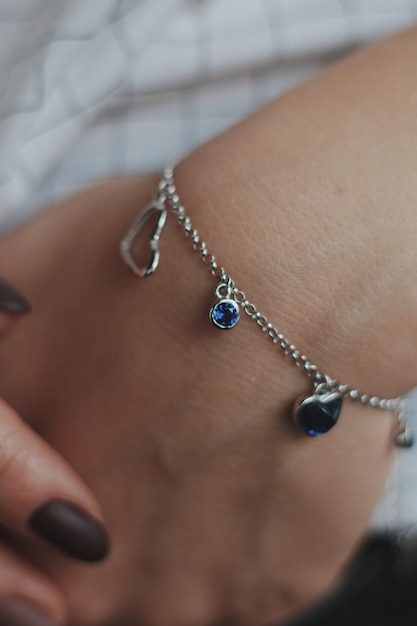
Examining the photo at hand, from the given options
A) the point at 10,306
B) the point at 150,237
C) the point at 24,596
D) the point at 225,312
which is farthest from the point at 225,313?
the point at 24,596

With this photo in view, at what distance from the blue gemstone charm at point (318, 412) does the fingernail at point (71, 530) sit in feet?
0.87

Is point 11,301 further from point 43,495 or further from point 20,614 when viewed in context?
point 20,614

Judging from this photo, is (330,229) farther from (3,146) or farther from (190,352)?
(3,146)

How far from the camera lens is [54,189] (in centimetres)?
93

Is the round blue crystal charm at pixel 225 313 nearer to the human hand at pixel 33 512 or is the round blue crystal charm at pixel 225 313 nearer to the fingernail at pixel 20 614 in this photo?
the human hand at pixel 33 512

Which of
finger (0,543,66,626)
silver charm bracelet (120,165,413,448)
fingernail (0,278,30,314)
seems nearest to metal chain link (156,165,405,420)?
silver charm bracelet (120,165,413,448)

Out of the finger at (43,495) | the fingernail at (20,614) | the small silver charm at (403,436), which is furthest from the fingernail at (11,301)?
the small silver charm at (403,436)

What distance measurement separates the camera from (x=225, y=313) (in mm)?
587

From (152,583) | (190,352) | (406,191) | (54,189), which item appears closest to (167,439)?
(190,352)

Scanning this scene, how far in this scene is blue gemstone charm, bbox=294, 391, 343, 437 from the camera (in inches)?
23.8

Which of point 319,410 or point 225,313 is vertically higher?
point 225,313

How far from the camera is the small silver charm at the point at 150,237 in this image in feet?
2.03

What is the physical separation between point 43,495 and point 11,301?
0.22 m

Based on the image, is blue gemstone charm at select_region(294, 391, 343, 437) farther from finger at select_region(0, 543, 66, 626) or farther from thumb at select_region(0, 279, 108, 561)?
finger at select_region(0, 543, 66, 626)
